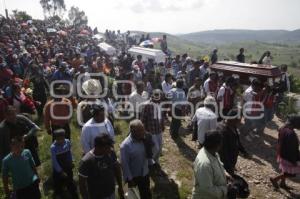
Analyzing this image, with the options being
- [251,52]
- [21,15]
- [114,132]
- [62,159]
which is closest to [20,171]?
[62,159]

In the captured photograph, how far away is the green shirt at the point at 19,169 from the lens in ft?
18.0

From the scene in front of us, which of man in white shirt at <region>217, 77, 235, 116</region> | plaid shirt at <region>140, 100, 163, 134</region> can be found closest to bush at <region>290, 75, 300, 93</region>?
man in white shirt at <region>217, 77, 235, 116</region>

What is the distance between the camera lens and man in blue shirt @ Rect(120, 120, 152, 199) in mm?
5676

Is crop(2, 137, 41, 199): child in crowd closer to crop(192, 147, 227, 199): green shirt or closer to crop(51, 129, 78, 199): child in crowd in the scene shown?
crop(51, 129, 78, 199): child in crowd

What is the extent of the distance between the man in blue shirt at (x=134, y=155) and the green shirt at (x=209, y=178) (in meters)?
1.22

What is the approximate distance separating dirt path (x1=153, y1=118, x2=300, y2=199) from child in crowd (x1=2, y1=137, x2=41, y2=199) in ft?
9.07

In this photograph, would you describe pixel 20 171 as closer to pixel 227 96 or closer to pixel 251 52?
pixel 227 96

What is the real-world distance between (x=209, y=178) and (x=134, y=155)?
1517 mm

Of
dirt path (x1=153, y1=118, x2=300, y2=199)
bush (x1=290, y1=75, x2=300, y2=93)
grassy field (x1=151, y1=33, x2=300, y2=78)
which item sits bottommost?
grassy field (x1=151, y1=33, x2=300, y2=78)

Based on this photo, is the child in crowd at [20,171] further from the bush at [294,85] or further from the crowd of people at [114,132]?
the bush at [294,85]

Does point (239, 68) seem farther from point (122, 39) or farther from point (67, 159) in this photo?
point (122, 39)

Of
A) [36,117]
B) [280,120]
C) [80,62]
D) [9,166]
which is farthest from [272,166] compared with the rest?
[80,62]

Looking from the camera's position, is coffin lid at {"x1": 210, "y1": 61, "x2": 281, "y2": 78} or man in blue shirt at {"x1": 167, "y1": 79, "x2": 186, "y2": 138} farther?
coffin lid at {"x1": 210, "y1": 61, "x2": 281, "y2": 78}

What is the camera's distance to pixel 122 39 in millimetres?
32875
